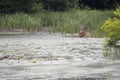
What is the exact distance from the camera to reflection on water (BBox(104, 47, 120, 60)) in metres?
18.8

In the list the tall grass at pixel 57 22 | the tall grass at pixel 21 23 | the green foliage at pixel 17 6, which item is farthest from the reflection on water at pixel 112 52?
the green foliage at pixel 17 6

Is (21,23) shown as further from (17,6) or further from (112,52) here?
(112,52)

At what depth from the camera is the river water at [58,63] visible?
1408 centimetres

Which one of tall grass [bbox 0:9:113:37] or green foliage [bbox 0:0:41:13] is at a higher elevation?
green foliage [bbox 0:0:41:13]

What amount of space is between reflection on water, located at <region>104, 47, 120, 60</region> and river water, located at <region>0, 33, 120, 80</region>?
0.23 meters

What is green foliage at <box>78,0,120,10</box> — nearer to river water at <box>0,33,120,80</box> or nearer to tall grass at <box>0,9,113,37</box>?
tall grass at <box>0,9,113,37</box>

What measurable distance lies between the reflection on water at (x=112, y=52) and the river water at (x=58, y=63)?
23 cm

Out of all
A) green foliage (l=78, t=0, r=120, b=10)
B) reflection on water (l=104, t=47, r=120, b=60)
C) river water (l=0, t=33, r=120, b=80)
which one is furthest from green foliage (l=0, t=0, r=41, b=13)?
reflection on water (l=104, t=47, r=120, b=60)

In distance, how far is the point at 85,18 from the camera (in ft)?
120

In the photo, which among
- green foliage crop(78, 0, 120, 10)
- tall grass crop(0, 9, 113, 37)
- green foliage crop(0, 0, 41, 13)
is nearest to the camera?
tall grass crop(0, 9, 113, 37)

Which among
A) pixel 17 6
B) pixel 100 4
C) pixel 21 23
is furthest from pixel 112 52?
pixel 100 4

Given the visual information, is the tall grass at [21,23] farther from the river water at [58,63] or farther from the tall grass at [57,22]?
the river water at [58,63]

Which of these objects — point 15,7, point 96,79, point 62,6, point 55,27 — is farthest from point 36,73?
point 62,6

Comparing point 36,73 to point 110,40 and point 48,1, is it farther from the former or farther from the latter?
point 48,1
